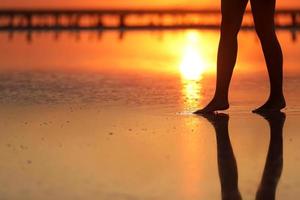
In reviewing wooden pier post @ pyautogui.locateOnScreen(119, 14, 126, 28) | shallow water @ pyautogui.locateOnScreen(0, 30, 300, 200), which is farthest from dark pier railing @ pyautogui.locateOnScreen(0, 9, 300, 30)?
shallow water @ pyautogui.locateOnScreen(0, 30, 300, 200)

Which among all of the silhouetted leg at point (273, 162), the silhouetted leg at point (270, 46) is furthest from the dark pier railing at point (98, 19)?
the silhouetted leg at point (273, 162)

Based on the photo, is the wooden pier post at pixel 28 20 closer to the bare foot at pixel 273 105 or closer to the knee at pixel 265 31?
the knee at pixel 265 31

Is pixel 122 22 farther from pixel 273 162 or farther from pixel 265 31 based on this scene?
pixel 273 162

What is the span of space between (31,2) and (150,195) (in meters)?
36.9

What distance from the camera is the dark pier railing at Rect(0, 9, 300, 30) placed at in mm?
28172

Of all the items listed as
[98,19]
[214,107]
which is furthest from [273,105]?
[98,19]

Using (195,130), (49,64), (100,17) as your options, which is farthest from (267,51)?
(100,17)

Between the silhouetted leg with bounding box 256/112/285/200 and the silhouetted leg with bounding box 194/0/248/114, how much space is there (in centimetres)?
55

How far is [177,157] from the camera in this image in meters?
5.74

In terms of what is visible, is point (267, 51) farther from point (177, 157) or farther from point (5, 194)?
point (5, 194)

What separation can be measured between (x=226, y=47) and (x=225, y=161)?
2.73 metres

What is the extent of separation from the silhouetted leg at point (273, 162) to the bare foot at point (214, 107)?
19.0 inches

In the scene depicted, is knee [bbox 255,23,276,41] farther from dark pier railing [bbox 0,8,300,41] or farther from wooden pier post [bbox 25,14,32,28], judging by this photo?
wooden pier post [bbox 25,14,32,28]

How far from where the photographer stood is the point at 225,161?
5602mm
